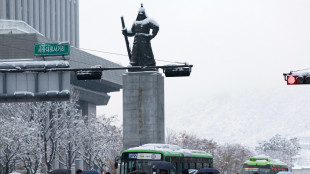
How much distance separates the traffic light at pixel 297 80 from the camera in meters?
28.1

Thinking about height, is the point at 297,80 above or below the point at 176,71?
below

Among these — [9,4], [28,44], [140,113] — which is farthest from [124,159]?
[9,4]

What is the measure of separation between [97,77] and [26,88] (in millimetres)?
4427

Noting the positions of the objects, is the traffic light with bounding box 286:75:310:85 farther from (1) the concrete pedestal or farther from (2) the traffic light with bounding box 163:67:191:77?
(1) the concrete pedestal

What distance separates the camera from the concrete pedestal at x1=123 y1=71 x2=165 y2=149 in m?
60.1

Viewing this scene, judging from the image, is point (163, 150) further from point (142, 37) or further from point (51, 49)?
point (142, 37)

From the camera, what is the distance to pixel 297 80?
92.9 ft

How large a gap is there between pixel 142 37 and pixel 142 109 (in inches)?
250

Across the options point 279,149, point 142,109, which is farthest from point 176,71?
point 279,149

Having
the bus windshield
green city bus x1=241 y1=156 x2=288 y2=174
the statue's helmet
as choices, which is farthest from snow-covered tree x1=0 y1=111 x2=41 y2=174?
the bus windshield

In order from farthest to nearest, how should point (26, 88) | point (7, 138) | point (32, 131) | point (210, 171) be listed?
point (32, 131)
point (7, 138)
point (26, 88)
point (210, 171)

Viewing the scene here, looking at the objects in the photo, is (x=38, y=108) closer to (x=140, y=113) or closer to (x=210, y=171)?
(x=140, y=113)

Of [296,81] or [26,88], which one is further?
[26,88]

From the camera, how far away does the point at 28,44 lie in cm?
9944
